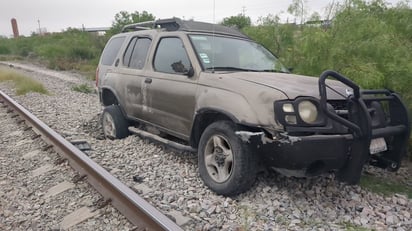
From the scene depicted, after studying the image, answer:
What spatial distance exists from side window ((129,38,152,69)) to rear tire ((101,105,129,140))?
882mm

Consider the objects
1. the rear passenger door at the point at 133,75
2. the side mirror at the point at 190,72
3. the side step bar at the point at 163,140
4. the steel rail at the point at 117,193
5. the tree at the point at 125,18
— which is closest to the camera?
the steel rail at the point at 117,193

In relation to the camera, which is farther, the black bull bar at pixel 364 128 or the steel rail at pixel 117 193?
the black bull bar at pixel 364 128

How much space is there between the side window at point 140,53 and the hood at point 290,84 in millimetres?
1943

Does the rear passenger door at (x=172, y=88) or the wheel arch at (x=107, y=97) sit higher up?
the rear passenger door at (x=172, y=88)

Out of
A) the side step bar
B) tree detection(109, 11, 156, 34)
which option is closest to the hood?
the side step bar

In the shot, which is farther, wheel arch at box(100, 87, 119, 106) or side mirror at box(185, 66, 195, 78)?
wheel arch at box(100, 87, 119, 106)

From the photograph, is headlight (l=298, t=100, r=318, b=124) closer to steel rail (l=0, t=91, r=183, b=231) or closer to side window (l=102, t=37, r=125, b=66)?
steel rail (l=0, t=91, r=183, b=231)

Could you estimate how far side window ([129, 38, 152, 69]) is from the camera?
19.0ft

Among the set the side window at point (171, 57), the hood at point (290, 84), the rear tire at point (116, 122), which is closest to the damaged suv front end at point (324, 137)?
the hood at point (290, 84)

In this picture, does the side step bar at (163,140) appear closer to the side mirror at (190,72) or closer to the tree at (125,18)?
the side mirror at (190,72)

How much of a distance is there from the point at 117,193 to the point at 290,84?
2101 millimetres

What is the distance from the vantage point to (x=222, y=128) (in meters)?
3.97

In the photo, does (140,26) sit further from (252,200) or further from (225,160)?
(252,200)

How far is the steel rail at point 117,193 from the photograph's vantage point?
3254mm
